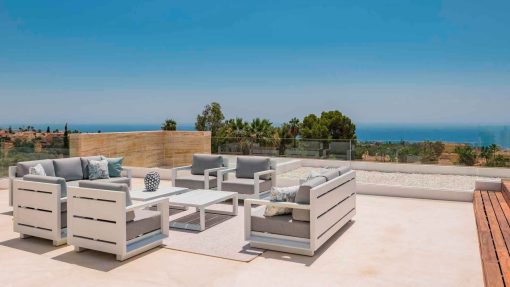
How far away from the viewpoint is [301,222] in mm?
4691

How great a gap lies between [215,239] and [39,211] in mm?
2216

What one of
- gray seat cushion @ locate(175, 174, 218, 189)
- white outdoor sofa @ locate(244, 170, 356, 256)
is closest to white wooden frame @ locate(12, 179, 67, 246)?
white outdoor sofa @ locate(244, 170, 356, 256)

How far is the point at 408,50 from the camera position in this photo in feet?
109

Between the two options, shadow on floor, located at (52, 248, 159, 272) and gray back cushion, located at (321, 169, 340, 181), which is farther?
gray back cushion, located at (321, 169, 340, 181)

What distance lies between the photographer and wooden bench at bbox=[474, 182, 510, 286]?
367 centimetres

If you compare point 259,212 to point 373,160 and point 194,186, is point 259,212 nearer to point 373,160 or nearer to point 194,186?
point 194,186

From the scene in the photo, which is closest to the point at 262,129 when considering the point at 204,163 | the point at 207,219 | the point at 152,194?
the point at 204,163

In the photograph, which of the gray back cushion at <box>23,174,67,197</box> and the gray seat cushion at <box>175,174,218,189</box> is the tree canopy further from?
the gray back cushion at <box>23,174,67,197</box>

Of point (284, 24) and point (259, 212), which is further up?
point (284, 24)

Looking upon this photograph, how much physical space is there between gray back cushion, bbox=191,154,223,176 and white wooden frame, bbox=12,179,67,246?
3292mm

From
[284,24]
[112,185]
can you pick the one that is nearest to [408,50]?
[284,24]

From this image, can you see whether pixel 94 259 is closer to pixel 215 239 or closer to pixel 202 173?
pixel 215 239

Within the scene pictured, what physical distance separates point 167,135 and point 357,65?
2877cm

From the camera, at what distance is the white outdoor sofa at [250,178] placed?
7.18 meters
